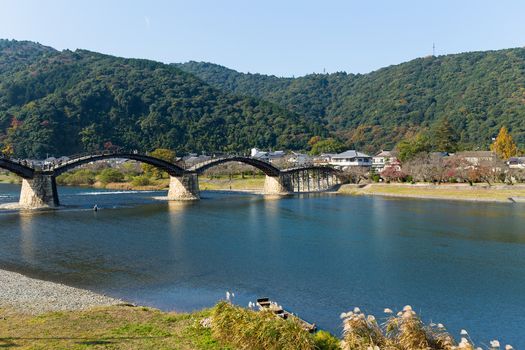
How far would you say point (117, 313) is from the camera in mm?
13664

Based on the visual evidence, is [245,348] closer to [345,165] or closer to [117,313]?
[117,313]

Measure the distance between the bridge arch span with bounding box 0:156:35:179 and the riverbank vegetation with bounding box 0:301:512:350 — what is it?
29612 millimetres

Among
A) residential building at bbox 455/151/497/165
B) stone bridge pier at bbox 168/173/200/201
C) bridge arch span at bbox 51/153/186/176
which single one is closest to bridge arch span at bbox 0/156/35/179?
bridge arch span at bbox 51/153/186/176

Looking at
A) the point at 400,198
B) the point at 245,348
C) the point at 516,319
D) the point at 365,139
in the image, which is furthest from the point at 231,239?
the point at 365,139

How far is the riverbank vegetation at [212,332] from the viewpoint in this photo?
30.7 ft

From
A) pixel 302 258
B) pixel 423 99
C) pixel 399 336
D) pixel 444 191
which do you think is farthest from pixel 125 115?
pixel 399 336

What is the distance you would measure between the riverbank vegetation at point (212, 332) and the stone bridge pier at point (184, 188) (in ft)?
133

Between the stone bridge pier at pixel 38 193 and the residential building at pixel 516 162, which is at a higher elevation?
the residential building at pixel 516 162

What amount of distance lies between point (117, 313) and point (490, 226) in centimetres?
2779

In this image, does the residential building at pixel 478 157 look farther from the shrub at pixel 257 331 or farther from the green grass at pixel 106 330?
the shrub at pixel 257 331

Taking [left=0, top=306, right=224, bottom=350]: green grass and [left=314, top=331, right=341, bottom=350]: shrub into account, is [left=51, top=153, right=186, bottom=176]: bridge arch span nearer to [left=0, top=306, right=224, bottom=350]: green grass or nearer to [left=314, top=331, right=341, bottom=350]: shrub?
[left=0, top=306, right=224, bottom=350]: green grass

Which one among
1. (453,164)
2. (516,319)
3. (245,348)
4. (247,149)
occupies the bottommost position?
(516,319)

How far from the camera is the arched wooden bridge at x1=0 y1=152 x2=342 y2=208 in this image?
4231 centimetres

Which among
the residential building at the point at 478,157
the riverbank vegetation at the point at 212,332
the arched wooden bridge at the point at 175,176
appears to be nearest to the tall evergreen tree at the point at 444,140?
the residential building at the point at 478,157
